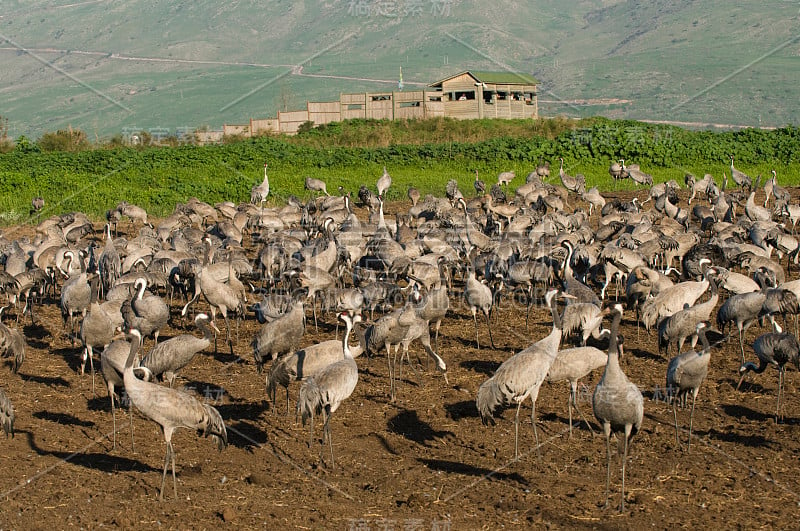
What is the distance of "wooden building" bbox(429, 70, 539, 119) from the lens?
50531 millimetres

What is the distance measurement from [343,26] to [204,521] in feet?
362

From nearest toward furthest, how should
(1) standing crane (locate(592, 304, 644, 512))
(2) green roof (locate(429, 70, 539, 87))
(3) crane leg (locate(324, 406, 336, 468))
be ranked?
(1) standing crane (locate(592, 304, 644, 512)) → (3) crane leg (locate(324, 406, 336, 468)) → (2) green roof (locate(429, 70, 539, 87))

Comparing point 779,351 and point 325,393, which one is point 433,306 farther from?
point 779,351

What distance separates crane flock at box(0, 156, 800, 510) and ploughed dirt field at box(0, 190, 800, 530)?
0.27m

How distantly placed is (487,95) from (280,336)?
44743 mm

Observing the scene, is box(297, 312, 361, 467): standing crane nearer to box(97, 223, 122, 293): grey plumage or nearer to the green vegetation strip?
box(97, 223, 122, 293): grey plumage

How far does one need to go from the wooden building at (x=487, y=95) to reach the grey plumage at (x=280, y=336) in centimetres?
4148

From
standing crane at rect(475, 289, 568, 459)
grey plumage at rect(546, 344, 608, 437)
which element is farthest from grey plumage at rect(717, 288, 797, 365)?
standing crane at rect(475, 289, 568, 459)

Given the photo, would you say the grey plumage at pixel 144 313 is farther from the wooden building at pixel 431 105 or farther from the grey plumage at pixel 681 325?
the wooden building at pixel 431 105

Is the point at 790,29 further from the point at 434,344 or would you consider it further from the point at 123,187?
the point at 434,344

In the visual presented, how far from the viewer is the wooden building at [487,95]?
5053cm

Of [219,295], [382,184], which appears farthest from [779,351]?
[382,184]

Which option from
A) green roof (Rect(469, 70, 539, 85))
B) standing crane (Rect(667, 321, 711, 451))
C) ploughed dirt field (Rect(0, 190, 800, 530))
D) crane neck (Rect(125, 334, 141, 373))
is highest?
green roof (Rect(469, 70, 539, 85))

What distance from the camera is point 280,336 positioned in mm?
9891
